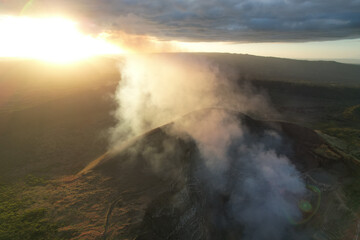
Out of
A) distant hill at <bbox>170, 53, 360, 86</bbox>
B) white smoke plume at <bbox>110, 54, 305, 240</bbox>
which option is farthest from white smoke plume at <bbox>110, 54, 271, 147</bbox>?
distant hill at <bbox>170, 53, 360, 86</bbox>

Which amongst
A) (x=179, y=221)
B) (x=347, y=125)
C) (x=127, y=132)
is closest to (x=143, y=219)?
(x=179, y=221)

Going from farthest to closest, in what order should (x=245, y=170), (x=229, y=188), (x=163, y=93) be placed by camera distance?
1. (x=163, y=93)
2. (x=245, y=170)
3. (x=229, y=188)

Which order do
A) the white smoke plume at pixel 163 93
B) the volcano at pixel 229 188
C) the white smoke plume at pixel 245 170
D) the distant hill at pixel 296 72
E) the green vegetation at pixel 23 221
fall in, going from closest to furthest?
the green vegetation at pixel 23 221 < the volcano at pixel 229 188 < the white smoke plume at pixel 245 170 < the white smoke plume at pixel 163 93 < the distant hill at pixel 296 72

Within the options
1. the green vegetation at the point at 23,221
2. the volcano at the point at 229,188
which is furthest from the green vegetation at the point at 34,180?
the volcano at the point at 229,188

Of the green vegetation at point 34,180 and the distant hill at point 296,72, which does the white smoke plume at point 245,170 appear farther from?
the distant hill at point 296,72

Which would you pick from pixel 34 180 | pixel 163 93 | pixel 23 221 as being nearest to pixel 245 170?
pixel 23 221

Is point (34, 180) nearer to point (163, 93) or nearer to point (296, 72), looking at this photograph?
point (163, 93)

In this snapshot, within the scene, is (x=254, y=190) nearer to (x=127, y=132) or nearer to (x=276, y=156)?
(x=276, y=156)
